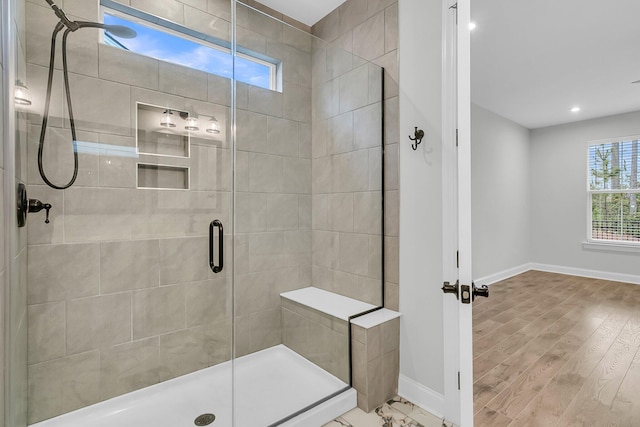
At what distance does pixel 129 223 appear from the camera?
1845mm

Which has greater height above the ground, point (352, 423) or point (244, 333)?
point (244, 333)

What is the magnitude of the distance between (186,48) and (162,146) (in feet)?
2.21

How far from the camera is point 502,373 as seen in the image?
231 cm

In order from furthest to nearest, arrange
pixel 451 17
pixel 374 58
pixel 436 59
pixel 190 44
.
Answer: pixel 374 58
pixel 190 44
pixel 436 59
pixel 451 17

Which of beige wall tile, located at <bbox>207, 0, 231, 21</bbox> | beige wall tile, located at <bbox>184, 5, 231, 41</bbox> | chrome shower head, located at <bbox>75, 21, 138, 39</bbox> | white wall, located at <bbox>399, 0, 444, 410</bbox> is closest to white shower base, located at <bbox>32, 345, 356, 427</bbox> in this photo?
white wall, located at <bbox>399, 0, 444, 410</bbox>

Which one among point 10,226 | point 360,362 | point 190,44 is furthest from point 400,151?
point 10,226

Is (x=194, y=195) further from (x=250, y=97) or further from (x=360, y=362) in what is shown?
(x=360, y=362)

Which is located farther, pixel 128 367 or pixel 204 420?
Answer: pixel 128 367

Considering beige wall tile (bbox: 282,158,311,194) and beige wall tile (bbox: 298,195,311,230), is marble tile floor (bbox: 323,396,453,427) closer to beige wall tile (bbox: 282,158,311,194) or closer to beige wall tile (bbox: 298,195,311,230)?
beige wall tile (bbox: 298,195,311,230)

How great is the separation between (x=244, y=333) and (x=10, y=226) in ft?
4.76

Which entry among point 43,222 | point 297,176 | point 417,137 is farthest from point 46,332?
point 417,137

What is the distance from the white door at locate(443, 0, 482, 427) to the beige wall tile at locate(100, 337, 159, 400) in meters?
1.73

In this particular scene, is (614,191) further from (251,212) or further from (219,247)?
(219,247)

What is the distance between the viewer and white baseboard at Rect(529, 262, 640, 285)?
5121 mm
